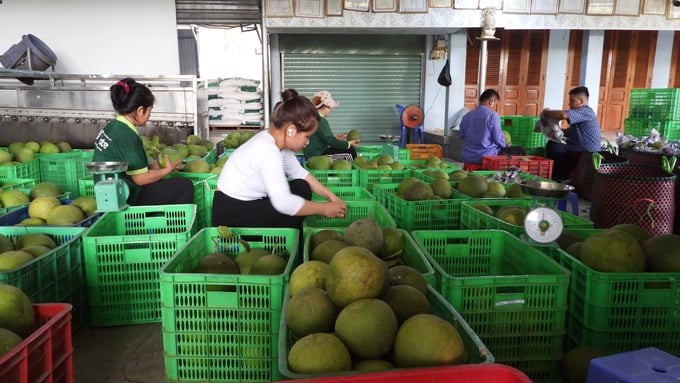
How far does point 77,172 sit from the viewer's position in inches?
179

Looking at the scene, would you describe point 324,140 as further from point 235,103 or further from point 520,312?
point 235,103

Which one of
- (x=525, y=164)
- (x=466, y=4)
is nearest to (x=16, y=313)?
(x=525, y=164)

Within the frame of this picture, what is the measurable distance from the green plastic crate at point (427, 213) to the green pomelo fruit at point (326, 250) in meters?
1.03

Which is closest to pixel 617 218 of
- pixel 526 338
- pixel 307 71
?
pixel 526 338

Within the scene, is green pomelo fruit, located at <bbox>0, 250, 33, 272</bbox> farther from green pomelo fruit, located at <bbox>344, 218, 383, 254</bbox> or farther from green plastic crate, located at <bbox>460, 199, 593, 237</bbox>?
green plastic crate, located at <bbox>460, 199, 593, 237</bbox>

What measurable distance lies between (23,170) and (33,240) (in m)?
2.14

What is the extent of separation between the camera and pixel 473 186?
3406 mm

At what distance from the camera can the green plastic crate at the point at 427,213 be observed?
9.96 feet

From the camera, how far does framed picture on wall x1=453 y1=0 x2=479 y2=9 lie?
27.1 feet

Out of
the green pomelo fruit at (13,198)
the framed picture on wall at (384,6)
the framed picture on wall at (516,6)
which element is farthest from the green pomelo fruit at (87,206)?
the framed picture on wall at (516,6)

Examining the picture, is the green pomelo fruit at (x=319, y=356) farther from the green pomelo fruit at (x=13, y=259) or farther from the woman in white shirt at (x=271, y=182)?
the green pomelo fruit at (x=13, y=259)

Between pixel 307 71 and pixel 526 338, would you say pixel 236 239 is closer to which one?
pixel 526 338

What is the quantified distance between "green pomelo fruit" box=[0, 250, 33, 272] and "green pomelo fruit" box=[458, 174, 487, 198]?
2.58 metres

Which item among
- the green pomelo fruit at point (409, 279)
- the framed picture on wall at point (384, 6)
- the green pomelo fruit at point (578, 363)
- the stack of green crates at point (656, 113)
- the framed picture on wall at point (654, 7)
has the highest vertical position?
the framed picture on wall at point (654, 7)
